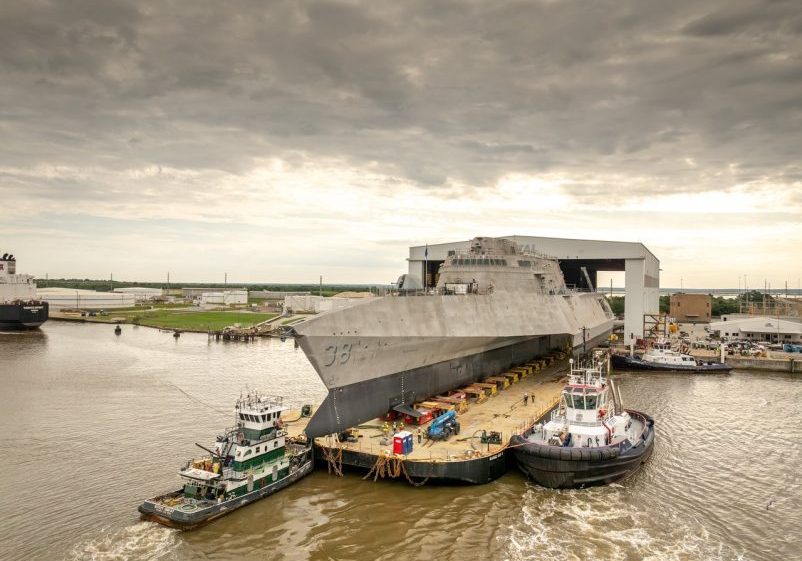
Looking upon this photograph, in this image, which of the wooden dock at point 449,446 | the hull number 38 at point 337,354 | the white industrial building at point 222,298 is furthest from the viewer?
the white industrial building at point 222,298

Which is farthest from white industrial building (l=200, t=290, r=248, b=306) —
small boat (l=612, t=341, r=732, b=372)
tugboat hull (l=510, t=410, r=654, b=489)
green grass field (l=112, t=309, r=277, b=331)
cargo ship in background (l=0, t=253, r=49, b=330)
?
tugboat hull (l=510, t=410, r=654, b=489)

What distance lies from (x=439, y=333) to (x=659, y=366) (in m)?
24.7

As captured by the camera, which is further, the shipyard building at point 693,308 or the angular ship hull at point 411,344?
the shipyard building at point 693,308

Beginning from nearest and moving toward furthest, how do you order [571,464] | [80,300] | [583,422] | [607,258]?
[571,464], [583,422], [607,258], [80,300]

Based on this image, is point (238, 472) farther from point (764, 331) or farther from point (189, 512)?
point (764, 331)

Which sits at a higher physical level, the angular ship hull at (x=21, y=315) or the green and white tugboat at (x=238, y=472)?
the angular ship hull at (x=21, y=315)

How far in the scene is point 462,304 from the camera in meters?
24.7

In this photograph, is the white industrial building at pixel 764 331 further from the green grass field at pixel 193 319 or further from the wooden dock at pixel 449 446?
the green grass field at pixel 193 319

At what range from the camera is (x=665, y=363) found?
39.4 meters

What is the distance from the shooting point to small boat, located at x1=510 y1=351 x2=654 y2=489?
17266mm

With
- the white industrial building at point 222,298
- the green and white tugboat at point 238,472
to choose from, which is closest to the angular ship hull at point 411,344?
the green and white tugboat at point 238,472

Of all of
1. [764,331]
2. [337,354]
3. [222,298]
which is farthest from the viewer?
[222,298]

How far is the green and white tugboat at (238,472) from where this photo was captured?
14.6 metres

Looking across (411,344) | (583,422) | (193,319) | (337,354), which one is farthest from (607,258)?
(193,319)
